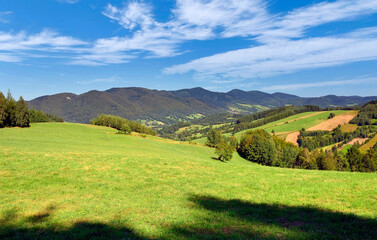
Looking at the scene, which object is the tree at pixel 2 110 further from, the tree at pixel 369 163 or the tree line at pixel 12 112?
the tree at pixel 369 163

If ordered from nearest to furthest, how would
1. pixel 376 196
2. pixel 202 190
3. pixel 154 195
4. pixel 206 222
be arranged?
pixel 206 222 < pixel 376 196 < pixel 154 195 < pixel 202 190

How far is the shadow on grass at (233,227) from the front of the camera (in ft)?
30.5

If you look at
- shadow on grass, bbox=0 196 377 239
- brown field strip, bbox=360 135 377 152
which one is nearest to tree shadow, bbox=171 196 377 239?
shadow on grass, bbox=0 196 377 239

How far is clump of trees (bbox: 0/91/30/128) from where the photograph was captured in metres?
69.9

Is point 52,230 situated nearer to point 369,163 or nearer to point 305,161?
point 305,161

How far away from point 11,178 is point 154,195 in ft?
50.1

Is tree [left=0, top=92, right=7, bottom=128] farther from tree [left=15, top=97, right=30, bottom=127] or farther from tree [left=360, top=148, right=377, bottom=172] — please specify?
tree [left=360, top=148, right=377, bottom=172]

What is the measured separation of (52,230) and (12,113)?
84.2m

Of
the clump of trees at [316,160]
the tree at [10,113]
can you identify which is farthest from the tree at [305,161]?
the tree at [10,113]

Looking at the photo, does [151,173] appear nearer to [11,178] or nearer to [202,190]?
[202,190]

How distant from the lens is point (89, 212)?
1319 centimetres

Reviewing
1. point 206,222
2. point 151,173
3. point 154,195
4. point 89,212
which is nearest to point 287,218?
point 206,222

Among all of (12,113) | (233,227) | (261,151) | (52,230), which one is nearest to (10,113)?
(12,113)

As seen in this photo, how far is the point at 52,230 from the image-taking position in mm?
10383
